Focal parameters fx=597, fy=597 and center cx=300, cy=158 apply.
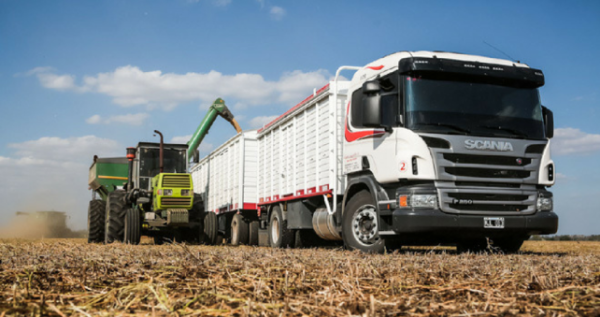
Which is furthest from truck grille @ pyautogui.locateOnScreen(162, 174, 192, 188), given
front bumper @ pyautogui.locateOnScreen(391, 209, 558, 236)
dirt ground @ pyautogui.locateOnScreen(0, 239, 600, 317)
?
dirt ground @ pyautogui.locateOnScreen(0, 239, 600, 317)

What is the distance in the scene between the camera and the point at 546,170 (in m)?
9.43

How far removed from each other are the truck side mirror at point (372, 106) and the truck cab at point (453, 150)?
0.02 m

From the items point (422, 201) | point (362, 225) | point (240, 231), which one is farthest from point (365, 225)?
point (240, 231)

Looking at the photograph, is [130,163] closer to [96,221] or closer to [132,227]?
[96,221]

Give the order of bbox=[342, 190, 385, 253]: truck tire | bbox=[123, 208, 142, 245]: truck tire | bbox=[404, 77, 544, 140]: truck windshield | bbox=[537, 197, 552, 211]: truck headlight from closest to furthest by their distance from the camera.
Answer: bbox=[404, 77, 544, 140]: truck windshield < bbox=[537, 197, 552, 211]: truck headlight < bbox=[342, 190, 385, 253]: truck tire < bbox=[123, 208, 142, 245]: truck tire

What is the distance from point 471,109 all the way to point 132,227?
9.71 meters

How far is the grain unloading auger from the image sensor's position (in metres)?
16.2

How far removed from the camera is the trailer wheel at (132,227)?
1537cm

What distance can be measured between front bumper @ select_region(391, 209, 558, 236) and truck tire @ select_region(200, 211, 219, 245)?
9.06 meters

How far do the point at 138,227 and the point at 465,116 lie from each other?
964 centimetres

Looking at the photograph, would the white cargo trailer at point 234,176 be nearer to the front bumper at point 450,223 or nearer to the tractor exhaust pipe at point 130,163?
the tractor exhaust pipe at point 130,163

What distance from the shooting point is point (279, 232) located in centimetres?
1438

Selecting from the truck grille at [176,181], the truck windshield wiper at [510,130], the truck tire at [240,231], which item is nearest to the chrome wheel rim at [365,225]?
the truck windshield wiper at [510,130]

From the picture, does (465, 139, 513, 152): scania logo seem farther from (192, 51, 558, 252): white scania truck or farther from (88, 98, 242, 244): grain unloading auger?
(88, 98, 242, 244): grain unloading auger
